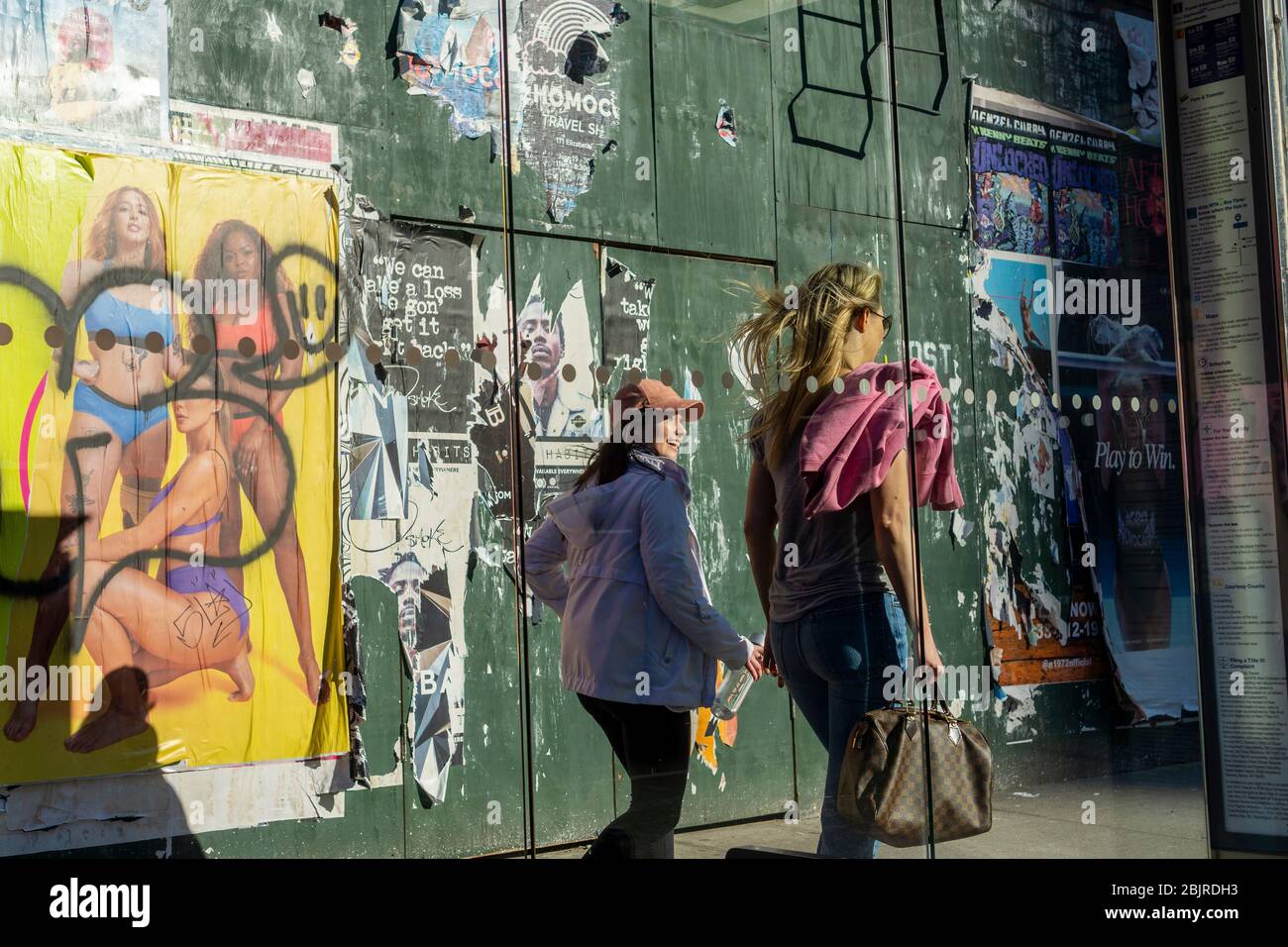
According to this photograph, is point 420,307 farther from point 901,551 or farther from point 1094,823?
point 1094,823

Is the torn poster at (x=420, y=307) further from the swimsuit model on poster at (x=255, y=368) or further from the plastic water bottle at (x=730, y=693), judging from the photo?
the plastic water bottle at (x=730, y=693)

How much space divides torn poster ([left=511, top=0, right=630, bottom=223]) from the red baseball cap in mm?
591

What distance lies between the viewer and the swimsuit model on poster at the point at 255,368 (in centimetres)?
464

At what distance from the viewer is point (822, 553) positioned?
418cm

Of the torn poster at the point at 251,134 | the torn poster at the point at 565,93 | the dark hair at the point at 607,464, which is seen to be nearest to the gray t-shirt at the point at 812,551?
the dark hair at the point at 607,464

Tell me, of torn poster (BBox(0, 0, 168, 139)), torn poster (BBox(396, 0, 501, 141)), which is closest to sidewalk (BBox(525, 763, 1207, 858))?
torn poster (BBox(396, 0, 501, 141))

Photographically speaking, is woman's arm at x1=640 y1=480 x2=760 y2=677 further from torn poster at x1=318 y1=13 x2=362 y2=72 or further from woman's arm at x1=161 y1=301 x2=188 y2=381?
torn poster at x1=318 y1=13 x2=362 y2=72

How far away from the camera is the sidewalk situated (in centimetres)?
431

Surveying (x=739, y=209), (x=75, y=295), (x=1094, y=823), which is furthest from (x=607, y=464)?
(x=1094, y=823)

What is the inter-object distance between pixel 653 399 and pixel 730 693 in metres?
0.91

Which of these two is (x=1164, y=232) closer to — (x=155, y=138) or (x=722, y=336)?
(x=722, y=336)
